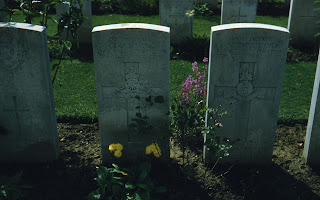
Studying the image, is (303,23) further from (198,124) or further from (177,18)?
(198,124)

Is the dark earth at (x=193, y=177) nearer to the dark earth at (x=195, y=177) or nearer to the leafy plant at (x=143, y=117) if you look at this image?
the dark earth at (x=195, y=177)

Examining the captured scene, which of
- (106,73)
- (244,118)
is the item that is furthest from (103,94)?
(244,118)

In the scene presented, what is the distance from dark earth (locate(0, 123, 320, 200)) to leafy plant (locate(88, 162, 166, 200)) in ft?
1.01

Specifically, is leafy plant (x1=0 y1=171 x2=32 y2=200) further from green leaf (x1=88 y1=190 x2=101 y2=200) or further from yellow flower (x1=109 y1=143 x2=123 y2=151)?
yellow flower (x1=109 y1=143 x2=123 y2=151)

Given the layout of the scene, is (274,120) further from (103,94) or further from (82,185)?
(82,185)

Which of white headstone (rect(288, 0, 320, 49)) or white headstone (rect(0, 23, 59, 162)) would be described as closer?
white headstone (rect(0, 23, 59, 162))

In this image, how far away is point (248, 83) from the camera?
14.3 ft

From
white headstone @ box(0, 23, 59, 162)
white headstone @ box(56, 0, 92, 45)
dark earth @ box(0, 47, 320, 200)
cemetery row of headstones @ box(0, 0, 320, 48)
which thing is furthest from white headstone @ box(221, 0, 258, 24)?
white headstone @ box(0, 23, 59, 162)

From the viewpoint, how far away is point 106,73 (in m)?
4.34

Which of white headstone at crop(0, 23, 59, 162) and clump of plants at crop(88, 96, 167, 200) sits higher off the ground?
white headstone at crop(0, 23, 59, 162)

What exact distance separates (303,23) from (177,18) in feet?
10.6

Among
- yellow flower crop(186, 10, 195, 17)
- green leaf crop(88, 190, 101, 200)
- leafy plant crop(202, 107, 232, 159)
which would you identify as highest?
yellow flower crop(186, 10, 195, 17)

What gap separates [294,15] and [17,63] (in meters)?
7.36

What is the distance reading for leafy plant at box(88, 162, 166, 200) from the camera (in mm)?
3897
